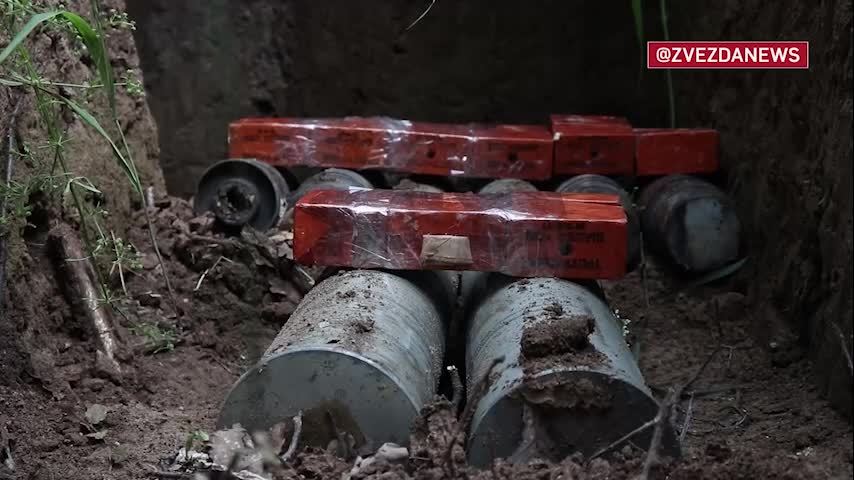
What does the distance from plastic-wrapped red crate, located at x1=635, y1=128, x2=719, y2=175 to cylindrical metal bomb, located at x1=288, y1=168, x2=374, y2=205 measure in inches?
49.1

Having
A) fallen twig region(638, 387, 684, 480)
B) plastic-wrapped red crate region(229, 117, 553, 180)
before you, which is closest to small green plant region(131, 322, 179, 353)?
plastic-wrapped red crate region(229, 117, 553, 180)

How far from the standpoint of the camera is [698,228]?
14.0ft

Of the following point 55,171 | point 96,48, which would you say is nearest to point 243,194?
point 55,171

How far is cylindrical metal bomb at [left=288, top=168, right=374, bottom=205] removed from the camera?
449 cm

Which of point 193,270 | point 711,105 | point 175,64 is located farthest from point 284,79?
point 711,105

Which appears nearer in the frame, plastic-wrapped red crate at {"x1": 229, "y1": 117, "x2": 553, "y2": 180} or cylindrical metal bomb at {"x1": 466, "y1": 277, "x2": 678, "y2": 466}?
cylindrical metal bomb at {"x1": 466, "y1": 277, "x2": 678, "y2": 466}

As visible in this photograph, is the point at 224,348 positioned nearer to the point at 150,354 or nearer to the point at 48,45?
the point at 150,354

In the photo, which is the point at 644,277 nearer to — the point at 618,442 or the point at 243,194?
the point at 243,194

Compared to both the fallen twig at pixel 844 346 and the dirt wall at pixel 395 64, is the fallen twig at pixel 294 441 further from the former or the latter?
the dirt wall at pixel 395 64

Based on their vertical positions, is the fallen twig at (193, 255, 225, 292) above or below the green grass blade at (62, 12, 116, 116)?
below

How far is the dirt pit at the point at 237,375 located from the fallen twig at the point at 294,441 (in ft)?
0.09

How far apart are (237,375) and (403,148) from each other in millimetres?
1511

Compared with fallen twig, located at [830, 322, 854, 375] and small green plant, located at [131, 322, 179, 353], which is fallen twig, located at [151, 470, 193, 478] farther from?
fallen twig, located at [830, 322, 854, 375]

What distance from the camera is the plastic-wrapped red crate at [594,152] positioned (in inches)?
185
